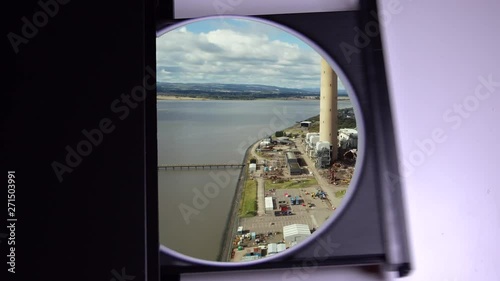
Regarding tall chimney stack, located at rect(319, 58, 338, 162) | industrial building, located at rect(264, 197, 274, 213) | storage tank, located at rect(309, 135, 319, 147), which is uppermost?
tall chimney stack, located at rect(319, 58, 338, 162)

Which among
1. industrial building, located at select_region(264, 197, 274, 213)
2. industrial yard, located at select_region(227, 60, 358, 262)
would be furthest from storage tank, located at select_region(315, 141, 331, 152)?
industrial building, located at select_region(264, 197, 274, 213)

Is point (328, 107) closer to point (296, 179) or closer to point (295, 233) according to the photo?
point (296, 179)

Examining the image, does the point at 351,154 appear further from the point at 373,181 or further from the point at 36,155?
the point at 36,155

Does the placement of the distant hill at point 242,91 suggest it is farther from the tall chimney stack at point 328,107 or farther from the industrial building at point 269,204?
the industrial building at point 269,204

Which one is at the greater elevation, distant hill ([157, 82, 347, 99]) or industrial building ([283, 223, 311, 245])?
distant hill ([157, 82, 347, 99])

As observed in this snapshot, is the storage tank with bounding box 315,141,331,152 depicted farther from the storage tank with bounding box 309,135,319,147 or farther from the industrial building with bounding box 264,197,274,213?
the industrial building with bounding box 264,197,274,213
